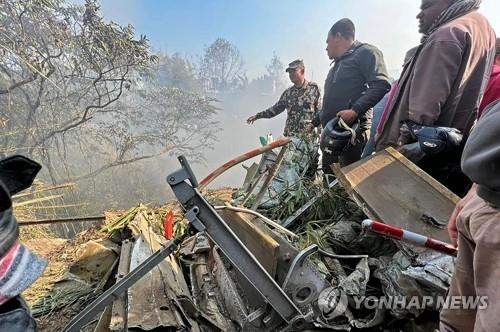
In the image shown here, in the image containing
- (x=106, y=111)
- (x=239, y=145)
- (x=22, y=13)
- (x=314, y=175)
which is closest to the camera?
(x=314, y=175)

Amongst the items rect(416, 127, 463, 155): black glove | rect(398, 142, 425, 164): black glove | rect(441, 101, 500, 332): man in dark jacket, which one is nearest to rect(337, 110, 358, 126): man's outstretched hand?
rect(398, 142, 425, 164): black glove

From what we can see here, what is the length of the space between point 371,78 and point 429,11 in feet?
3.10

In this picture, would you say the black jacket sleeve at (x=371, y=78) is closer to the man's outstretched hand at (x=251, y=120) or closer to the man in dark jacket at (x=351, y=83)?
the man in dark jacket at (x=351, y=83)

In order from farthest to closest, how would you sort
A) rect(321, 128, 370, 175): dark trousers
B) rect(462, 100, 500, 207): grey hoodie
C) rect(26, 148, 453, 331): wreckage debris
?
rect(321, 128, 370, 175): dark trousers → rect(26, 148, 453, 331): wreckage debris → rect(462, 100, 500, 207): grey hoodie

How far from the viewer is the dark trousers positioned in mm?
3215

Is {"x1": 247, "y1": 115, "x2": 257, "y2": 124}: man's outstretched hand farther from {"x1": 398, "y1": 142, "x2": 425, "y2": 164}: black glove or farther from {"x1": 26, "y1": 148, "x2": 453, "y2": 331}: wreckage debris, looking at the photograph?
{"x1": 398, "y1": 142, "x2": 425, "y2": 164}: black glove

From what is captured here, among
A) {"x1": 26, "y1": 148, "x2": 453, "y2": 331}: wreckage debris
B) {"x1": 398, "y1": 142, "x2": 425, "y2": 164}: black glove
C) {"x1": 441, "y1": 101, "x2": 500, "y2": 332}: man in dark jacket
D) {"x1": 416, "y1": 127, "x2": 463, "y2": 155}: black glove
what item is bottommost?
{"x1": 26, "y1": 148, "x2": 453, "y2": 331}: wreckage debris

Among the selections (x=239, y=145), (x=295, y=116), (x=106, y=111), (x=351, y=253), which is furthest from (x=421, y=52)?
(x=239, y=145)

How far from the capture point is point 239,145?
25297 millimetres

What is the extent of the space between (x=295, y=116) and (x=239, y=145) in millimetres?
20094

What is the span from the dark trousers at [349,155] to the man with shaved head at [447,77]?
2.91ft

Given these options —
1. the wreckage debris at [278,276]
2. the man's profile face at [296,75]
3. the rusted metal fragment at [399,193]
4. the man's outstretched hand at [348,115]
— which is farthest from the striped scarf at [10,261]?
the man's profile face at [296,75]

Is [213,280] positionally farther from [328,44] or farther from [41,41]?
[41,41]

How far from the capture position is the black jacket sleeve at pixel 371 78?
10.1 ft
